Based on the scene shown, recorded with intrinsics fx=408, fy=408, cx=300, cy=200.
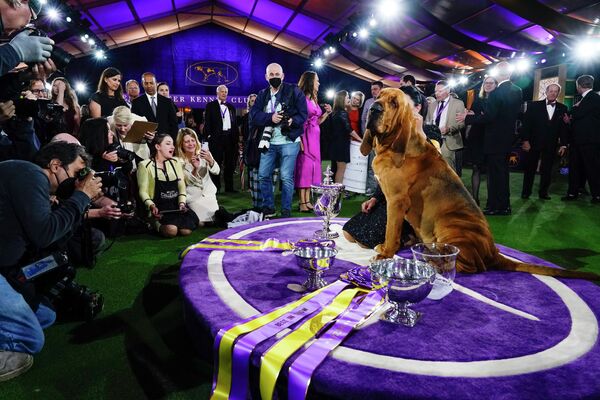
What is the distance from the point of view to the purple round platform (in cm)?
126

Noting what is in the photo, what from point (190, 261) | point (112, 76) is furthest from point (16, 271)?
point (112, 76)

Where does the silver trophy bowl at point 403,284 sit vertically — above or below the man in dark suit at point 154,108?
below

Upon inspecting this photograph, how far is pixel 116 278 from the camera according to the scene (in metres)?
3.40

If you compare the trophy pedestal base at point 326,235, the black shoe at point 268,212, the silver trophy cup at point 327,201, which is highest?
the silver trophy cup at point 327,201

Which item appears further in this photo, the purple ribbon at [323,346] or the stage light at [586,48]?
the stage light at [586,48]

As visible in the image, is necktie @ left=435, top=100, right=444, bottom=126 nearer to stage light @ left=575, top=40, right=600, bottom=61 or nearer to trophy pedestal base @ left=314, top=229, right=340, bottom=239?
trophy pedestal base @ left=314, top=229, right=340, bottom=239

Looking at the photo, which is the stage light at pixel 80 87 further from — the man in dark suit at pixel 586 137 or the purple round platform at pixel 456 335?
the purple round platform at pixel 456 335

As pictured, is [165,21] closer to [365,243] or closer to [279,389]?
[365,243]

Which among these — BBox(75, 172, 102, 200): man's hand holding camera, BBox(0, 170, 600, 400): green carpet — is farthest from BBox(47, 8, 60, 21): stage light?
BBox(75, 172, 102, 200): man's hand holding camera

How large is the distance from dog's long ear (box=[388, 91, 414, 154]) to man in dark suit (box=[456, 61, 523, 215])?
4.15 meters

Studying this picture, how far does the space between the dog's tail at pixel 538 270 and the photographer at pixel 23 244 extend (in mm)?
2491

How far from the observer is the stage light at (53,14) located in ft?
33.4

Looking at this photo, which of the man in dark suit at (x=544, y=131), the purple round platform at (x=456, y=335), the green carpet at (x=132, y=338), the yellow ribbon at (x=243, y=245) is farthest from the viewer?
the man in dark suit at (x=544, y=131)

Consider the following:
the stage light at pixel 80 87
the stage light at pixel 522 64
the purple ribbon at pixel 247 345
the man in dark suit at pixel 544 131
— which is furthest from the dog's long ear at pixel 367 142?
the stage light at pixel 80 87
